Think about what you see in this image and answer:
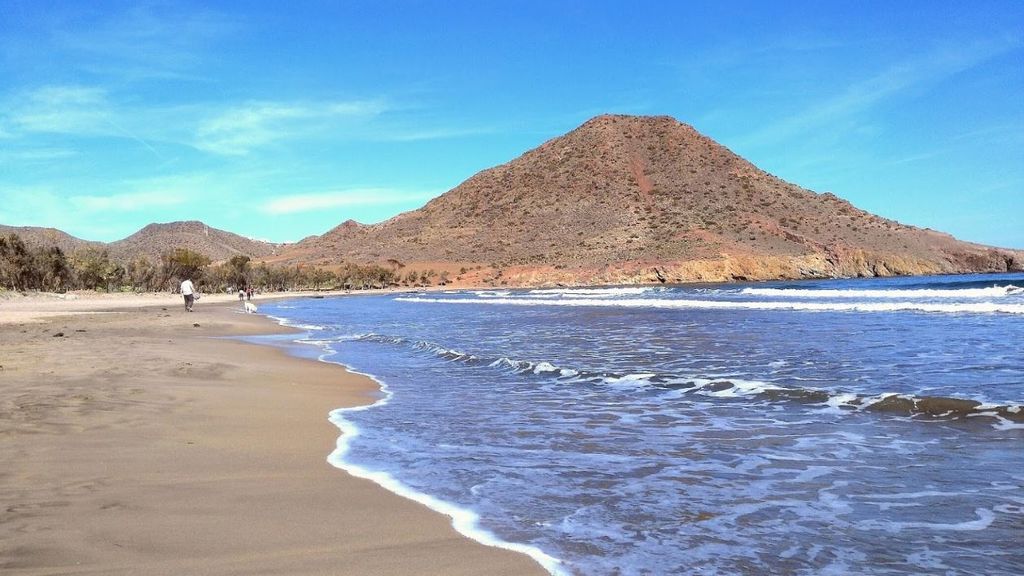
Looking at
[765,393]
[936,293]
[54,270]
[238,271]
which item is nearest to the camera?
[765,393]

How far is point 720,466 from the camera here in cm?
571

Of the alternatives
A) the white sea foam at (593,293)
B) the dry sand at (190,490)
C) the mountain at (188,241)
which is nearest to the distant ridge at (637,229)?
the mountain at (188,241)

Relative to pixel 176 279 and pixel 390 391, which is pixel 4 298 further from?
pixel 390 391

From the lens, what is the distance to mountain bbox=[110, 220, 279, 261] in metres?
127

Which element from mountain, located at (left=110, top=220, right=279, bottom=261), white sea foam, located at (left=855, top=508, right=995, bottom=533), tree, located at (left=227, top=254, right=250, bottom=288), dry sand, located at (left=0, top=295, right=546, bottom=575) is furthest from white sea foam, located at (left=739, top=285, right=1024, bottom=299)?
mountain, located at (left=110, top=220, right=279, bottom=261)

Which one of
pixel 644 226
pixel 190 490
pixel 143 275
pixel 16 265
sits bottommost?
pixel 190 490

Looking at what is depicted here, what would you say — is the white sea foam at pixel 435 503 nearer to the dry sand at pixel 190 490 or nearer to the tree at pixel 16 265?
the dry sand at pixel 190 490

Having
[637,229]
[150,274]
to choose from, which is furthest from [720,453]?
[637,229]

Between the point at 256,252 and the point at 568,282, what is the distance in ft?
324

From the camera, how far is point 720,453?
6.16 metres

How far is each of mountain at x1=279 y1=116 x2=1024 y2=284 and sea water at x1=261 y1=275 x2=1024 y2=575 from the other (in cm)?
6666

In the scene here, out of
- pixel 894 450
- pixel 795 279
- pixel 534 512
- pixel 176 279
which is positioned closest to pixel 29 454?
pixel 534 512

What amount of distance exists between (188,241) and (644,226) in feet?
301

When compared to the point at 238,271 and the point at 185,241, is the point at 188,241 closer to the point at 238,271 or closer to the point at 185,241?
the point at 185,241
